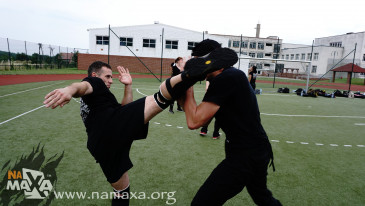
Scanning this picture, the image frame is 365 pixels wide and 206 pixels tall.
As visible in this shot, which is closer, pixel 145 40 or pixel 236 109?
pixel 236 109

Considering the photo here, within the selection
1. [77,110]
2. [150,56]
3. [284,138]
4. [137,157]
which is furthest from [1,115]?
[150,56]

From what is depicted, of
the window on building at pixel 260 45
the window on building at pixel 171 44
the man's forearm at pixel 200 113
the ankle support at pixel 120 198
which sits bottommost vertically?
the ankle support at pixel 120 198

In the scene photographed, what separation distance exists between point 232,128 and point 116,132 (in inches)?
43.4

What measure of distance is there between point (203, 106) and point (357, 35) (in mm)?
57803

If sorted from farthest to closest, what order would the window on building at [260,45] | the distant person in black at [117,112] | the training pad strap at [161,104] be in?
1. the window on building at [260,45]
2. the training pad strap at [161,104]
3. the distant person in black at [117,112]

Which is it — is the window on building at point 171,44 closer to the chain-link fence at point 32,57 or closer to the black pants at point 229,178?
the chain-link fence at point 32,57

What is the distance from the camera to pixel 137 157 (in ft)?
16.3

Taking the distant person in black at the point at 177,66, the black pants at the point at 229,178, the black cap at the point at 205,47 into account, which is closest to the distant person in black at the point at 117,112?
the black cap at the point at 205,47

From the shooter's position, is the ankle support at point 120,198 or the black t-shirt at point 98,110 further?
the ankle support at point 120,198

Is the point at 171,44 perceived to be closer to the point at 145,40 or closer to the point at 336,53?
the point at 145,40

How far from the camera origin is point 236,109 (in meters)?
2.17

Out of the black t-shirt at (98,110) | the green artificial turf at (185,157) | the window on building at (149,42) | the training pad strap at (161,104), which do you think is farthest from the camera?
the window on building at (149,42)

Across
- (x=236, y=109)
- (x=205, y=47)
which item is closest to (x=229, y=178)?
(x=236, y=109)

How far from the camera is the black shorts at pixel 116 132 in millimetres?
2078
